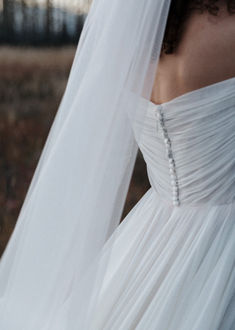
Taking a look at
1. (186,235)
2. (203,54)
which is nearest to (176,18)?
(203,54)

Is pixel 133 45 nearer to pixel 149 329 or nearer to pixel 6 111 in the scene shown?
pixel 149 329

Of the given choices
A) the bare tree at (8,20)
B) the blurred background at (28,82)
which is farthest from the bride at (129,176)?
the bare tree at (8,20)

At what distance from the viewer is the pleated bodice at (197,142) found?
920 mm

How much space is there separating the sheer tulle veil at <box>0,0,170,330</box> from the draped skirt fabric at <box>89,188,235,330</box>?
56 millimetres

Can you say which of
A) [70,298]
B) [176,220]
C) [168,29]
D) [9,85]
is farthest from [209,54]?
[9,85]

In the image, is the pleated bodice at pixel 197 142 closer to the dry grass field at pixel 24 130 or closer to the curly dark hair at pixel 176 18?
the curly dark hair at pixel 176 18

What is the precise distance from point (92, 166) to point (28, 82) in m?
2.86

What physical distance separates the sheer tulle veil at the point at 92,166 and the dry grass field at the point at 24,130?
9.02 feet

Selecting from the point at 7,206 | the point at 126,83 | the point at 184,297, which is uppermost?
the point at 126,83

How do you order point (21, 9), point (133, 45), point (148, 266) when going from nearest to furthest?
point (133, 45), point (148, 266), point (21, 9)

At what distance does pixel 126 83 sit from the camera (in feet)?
2.91

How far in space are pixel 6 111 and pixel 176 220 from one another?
2842mm

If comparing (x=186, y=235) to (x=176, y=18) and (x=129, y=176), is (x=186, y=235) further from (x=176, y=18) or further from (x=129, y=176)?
(x=176, y=18)

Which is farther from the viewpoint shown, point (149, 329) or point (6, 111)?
point (6, 111)
